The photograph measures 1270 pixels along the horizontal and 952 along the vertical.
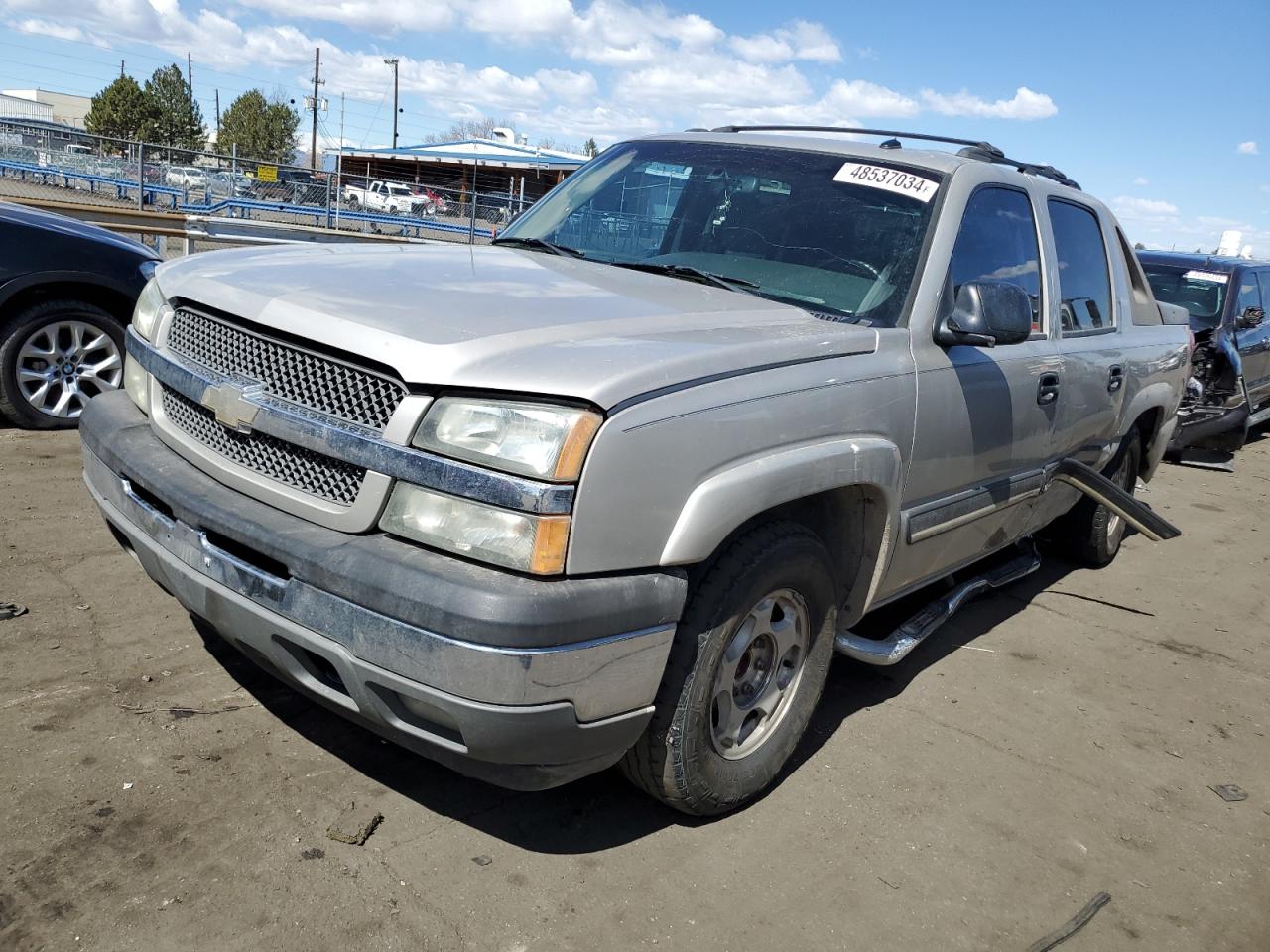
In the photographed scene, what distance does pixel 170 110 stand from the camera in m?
64.2

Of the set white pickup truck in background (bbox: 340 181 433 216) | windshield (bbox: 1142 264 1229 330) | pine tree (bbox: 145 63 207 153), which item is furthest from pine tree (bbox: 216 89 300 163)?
windshield (bbox: 1142 264 1229 330)

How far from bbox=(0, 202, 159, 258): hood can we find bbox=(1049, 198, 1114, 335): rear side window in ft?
16.2

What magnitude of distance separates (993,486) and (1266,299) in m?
9.31

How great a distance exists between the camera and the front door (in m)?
3.45

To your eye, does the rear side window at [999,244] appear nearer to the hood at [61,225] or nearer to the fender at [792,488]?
the fender at [792,488]

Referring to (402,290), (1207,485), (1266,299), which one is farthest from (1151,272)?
(402,290)

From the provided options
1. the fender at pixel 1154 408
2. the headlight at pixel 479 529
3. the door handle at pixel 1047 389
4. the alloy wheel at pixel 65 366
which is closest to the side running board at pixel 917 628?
A: the door handle at pixel 1047 389

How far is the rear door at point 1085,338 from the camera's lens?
4.44 m

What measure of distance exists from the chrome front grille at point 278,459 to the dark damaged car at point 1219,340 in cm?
895

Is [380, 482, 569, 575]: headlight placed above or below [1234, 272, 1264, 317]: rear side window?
below

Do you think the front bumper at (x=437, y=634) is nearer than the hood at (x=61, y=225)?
Yes

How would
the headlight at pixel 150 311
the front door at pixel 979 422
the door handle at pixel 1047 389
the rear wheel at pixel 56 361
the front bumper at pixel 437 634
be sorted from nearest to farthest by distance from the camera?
the front bumper at pixel 437 634, the headlight at pixel 150 311, the front door at pixel 979 422, the door handle at pixel 1047 389, the rear wheel at pixel 56 361

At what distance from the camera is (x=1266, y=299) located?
11391 millimetres

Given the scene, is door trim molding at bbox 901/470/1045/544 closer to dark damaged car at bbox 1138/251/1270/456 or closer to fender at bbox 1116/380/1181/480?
fender at bbox 1116/380/1181/480
